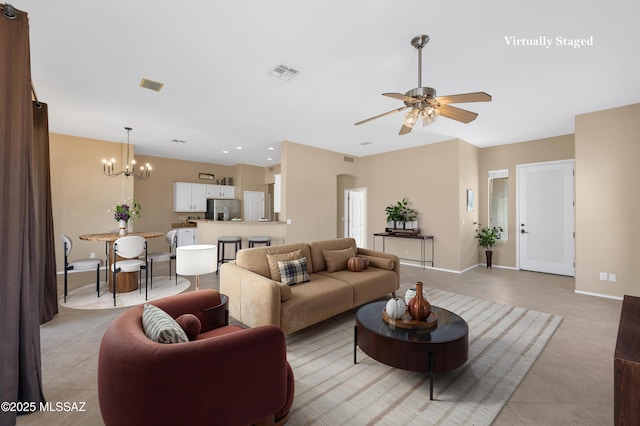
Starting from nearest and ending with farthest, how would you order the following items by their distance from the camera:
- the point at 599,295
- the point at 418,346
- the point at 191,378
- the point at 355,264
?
1. the point at 191,378
2. the point at 418,346
3. the point at 355,264
4. the point at 599,295

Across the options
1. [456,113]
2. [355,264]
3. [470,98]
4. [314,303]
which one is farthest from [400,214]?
[470,98]

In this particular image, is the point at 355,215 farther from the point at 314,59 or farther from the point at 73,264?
the point at 73,264

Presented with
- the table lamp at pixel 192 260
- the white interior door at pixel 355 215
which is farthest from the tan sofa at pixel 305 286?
the white interior door at pixel 355 215

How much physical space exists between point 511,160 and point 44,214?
27.2 ft

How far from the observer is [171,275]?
5.39m

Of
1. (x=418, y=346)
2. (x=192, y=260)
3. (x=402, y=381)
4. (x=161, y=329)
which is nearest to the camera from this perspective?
(x=161, y=329)

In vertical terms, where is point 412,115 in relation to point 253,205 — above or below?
above

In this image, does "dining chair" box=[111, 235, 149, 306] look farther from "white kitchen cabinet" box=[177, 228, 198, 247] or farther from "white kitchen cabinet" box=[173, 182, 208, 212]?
"white kitchen cabinet" box=[173, 182, 208, 212]

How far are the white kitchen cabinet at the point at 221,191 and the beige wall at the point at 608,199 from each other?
8.43 m

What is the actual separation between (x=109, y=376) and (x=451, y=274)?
5828 millimetres

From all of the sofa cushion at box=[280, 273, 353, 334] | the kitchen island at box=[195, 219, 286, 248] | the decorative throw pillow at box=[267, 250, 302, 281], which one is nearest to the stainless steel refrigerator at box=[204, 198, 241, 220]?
the kitchen island at box=[195, 219, 286, 248]

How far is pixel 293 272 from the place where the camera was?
10.5ft

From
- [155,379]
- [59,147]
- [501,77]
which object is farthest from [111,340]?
[59,147]

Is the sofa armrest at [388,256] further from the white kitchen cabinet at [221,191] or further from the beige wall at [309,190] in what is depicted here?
the white kitchen cabinet at [221,191]
